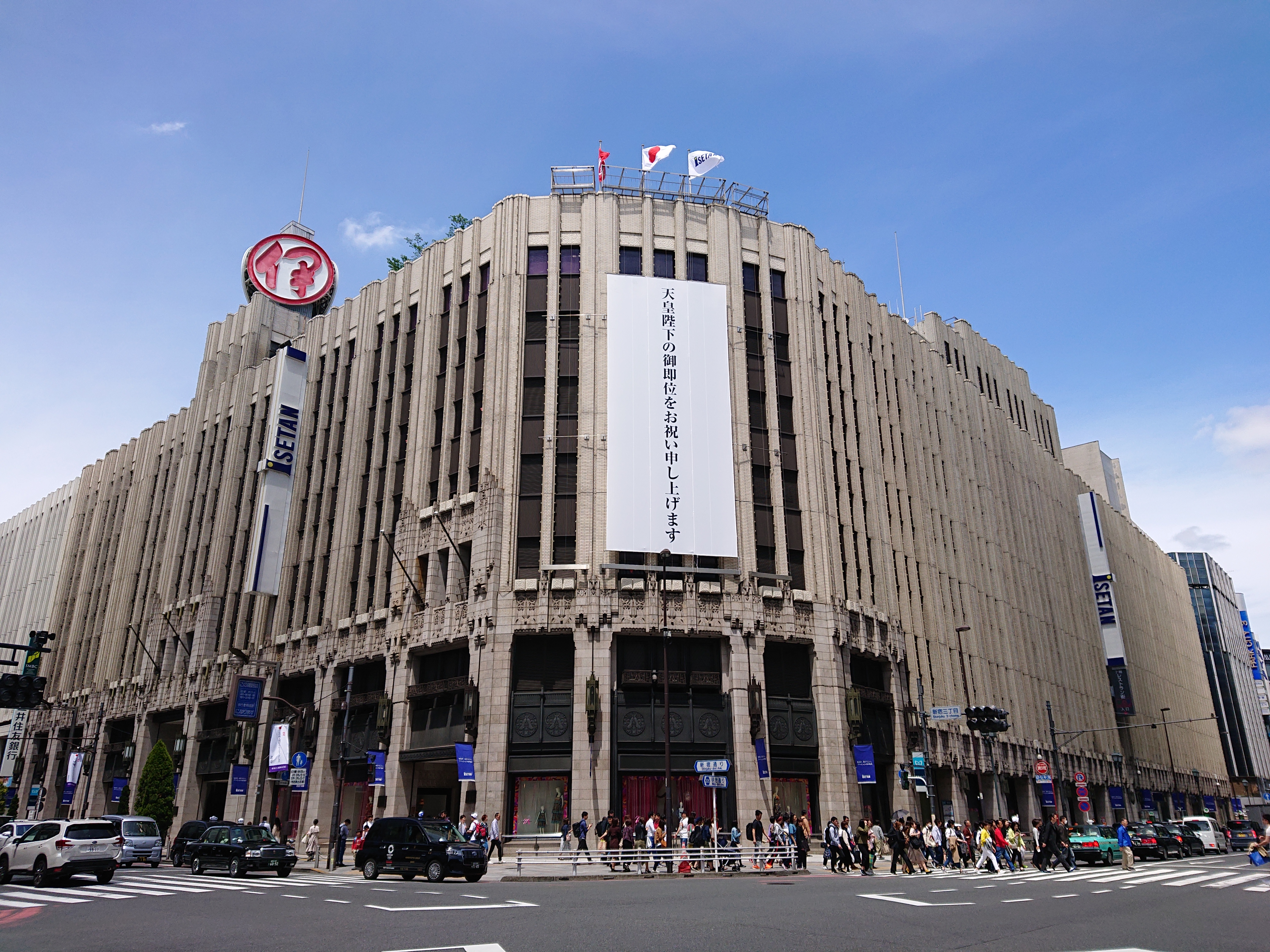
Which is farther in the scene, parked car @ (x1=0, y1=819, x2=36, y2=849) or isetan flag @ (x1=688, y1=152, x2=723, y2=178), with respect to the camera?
isetan flag @ (x1=688, y1=152, x2=723, y2=178)

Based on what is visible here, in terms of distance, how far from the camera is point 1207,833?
2015 inches

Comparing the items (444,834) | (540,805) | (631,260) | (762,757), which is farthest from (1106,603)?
(444,834)

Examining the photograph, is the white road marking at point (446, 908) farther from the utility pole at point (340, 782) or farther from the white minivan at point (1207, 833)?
the white minivan at point (1207, 833)

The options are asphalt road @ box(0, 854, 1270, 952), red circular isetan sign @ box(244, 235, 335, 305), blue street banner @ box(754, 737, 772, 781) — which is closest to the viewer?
asphalt road @ box(0, 854, 1270, 952)

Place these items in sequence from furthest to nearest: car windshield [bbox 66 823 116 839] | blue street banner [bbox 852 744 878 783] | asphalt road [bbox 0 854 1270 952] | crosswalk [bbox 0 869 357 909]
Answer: blue street banner [bbox 852 744 878 783] → car windshield [bbox 66 823 116 839] → crosswalk [bbox 0 869 357 909] → asphalt road [bbox 0 854 1270 952]

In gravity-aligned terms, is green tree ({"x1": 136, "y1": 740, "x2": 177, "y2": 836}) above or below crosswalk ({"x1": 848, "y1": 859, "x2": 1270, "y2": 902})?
above

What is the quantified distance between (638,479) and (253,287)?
169ft

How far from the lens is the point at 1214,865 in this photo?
34.6 meters

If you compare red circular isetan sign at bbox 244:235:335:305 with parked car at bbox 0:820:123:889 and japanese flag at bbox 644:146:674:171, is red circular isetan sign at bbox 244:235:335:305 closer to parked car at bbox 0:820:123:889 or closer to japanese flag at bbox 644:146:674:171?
japanese flag at bbox 644:146:674:171

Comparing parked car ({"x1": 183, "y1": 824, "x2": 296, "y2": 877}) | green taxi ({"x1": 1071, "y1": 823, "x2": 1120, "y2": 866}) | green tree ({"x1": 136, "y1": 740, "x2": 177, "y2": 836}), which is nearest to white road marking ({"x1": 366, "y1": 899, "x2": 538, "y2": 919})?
parked car ({"x1": 183, "y1": 824, "x2": 296, "y2": 877})

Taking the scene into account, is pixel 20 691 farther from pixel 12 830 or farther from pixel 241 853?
pixel 241 853

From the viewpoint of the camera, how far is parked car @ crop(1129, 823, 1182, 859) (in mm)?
42031

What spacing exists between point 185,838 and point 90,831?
481 inches

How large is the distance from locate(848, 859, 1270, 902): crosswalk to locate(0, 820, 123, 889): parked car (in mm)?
22233
